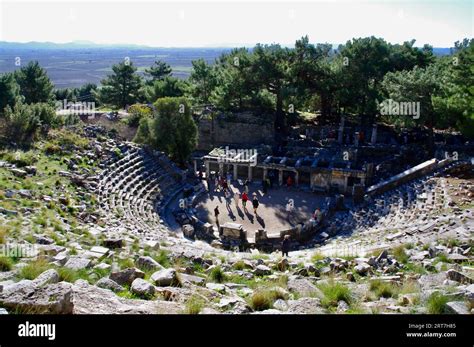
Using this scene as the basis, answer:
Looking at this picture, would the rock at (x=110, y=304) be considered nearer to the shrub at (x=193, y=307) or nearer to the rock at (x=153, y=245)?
the shrub at (x=193, y=307)

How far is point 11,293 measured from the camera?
22.0 ft

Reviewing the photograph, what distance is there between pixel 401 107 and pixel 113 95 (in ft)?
116

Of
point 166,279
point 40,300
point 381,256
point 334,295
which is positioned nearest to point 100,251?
point 166,279

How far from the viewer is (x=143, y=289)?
841cm

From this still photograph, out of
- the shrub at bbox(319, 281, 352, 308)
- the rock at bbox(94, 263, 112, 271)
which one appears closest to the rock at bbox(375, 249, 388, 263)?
the shrub at bbox(319, 281, 352, 308)

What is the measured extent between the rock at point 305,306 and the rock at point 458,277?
394 cm

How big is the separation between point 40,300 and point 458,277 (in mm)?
9046

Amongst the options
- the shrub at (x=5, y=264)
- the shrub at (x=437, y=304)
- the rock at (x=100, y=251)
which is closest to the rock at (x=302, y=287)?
the shrub at (x=437, y=304)

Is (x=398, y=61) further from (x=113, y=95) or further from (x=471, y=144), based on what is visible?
(x=113, y=95)

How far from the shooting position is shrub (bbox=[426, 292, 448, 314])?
7.45 metres

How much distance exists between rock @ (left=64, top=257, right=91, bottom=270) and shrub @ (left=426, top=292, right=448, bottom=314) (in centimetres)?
745

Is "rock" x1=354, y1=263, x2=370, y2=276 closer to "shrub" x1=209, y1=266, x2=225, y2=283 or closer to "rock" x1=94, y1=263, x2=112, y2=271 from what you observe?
"shrub" x1=209, y1=266, x2=225, y2=283

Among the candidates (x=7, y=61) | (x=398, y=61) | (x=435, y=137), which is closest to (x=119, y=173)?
(x=435, y=137)

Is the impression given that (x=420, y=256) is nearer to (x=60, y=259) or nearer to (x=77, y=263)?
(x=77, y=263)
